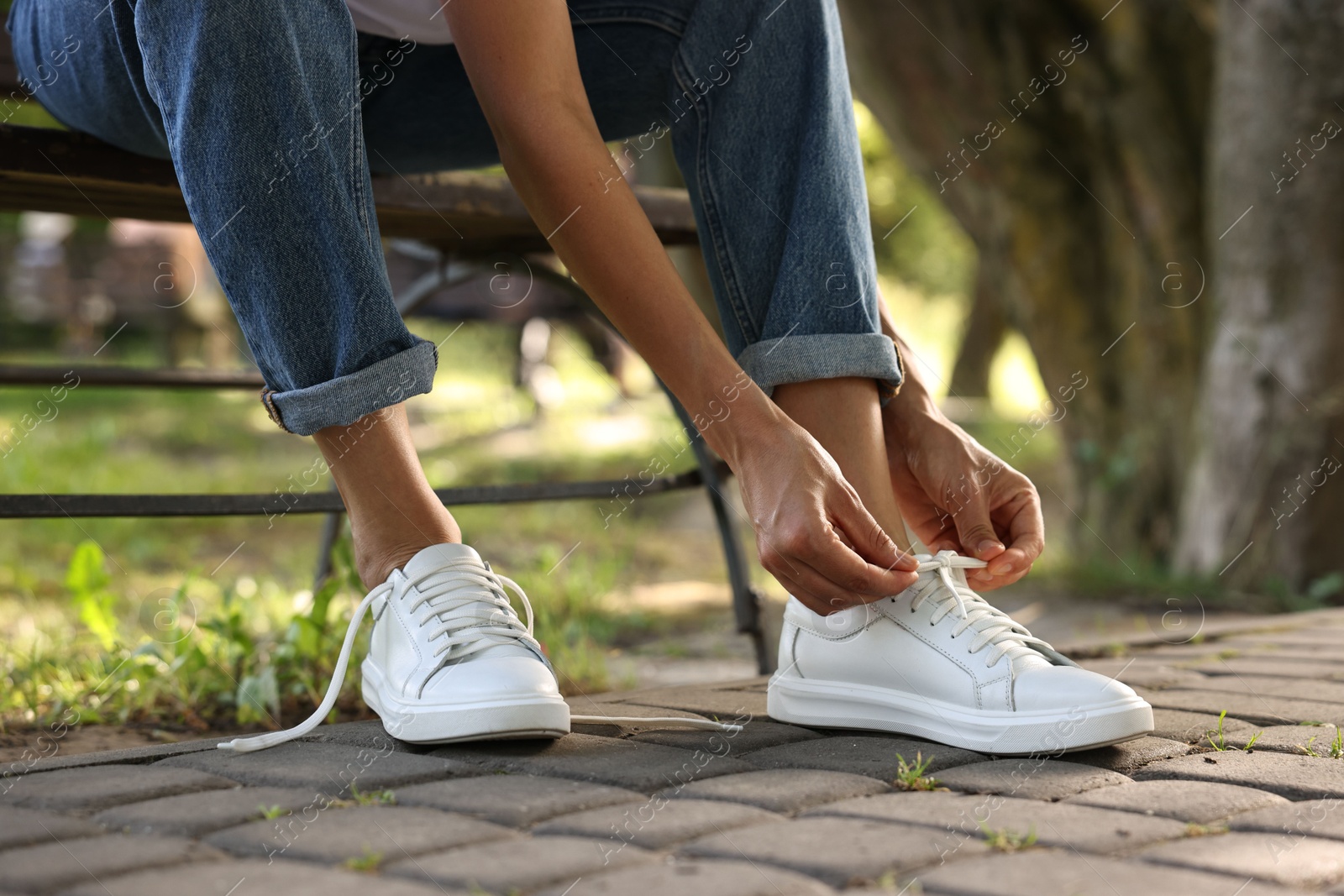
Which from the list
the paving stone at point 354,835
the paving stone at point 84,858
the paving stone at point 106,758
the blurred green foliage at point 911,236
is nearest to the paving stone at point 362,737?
the paving stone at point 106,758

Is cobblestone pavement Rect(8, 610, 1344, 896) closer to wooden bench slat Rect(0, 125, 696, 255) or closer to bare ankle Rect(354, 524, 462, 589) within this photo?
bare ankle Rect(354, 524, 462, 589)

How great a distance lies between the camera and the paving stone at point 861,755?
1.31 metres

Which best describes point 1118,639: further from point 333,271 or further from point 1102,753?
point 333,271

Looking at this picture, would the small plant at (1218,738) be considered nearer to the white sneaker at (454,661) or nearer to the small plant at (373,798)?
the white sneaker at (454,661)

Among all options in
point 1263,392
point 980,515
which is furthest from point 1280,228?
point 980,515

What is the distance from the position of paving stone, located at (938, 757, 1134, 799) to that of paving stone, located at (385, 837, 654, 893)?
0.41 m

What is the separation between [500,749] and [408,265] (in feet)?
26.1

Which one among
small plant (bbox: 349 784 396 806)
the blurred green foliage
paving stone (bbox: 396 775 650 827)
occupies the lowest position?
paving stone (bbox: 396 775 650 827)

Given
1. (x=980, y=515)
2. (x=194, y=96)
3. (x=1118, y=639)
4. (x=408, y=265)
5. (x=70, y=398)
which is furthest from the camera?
(x=408, y=265)

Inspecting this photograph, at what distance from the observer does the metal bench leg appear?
2.15 metres

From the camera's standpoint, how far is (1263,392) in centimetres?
326

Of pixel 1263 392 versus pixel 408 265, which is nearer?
pixel 1263 392

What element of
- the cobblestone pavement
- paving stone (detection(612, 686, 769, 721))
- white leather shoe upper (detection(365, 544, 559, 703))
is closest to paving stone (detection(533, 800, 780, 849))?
the cobblestone pavement

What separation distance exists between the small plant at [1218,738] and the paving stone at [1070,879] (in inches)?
20.4
